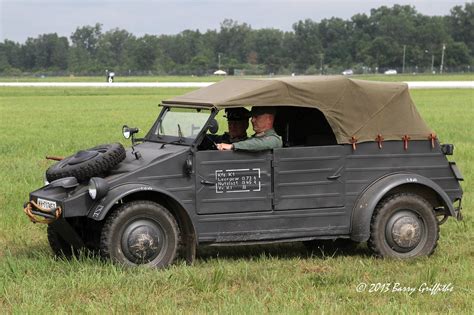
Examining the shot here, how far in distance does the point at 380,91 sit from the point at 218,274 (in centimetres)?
270

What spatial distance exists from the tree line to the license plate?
12988cm

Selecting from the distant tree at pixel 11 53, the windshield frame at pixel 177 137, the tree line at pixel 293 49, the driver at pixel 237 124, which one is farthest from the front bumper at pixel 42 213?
the distant tree at pixel 11 53

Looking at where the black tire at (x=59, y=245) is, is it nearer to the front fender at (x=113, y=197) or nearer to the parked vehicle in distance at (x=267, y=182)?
the parked vehicle in distance at (x=267, y=182)

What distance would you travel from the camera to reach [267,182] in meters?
7.63

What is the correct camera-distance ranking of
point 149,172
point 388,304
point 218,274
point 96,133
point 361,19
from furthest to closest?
point 361,19, point 96,133, point 149,172, point 218,274, point 388,304

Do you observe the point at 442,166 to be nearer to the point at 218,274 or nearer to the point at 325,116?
the point at 325,116

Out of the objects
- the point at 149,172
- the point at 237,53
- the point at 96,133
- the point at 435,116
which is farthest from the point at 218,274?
the point at 237,53

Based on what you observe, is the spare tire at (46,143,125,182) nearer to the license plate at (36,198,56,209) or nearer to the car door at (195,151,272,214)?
the license plate at (36,198,56,209)

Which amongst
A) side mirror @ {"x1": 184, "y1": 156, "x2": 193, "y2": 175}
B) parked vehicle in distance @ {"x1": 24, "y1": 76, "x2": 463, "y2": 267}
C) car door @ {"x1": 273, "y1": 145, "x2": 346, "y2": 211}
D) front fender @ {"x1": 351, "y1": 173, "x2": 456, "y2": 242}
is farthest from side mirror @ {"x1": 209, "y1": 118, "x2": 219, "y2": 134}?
front fender @ {"x1": 351, "y1": 173, "x2": 456, "y2": 242}

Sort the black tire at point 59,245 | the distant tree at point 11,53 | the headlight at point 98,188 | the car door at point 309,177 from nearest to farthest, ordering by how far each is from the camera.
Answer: the headlight at point 98,188, the car door at point 309,177, the black tire at point 59,245, the distant tree at point 11,53

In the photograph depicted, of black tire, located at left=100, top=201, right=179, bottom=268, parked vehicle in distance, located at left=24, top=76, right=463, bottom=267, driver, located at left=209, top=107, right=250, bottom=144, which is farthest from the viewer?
driver, located at left=209, top=107, right=250, bottom=144

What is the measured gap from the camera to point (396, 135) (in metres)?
8.17

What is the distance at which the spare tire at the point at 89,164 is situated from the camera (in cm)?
726

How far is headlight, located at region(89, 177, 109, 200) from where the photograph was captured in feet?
22.9
